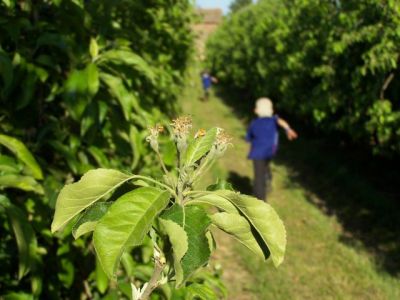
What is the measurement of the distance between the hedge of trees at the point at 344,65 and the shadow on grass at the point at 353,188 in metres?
0.57

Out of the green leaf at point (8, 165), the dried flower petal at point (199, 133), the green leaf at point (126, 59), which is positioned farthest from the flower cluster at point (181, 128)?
the green leaf at point (126, 59)

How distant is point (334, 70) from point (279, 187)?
2.20 meters

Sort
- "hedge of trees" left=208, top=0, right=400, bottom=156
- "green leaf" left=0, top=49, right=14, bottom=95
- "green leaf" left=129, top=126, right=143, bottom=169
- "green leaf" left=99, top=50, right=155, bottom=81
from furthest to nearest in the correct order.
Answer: "hedge of trees" left=208, top=0, right=400, bottom=156 → "green leaf" left=129, top=126, right=143, bottom=169 → "green leaf" left=99, top=50, right=155, bottom=81 → "green leaf" left=0, top=49, right=14, bottom=95

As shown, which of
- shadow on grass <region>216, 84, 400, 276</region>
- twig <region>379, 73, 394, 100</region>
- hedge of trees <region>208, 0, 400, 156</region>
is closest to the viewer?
→ hedge of trees <region>208, 0, 400, 156</region>

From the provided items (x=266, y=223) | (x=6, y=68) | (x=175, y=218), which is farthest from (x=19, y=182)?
(x=266, y=223)

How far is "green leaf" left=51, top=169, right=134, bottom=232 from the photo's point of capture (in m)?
0.96

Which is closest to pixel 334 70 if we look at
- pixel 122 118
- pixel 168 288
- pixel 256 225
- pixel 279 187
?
pixel 279 187

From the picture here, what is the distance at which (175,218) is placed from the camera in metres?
0.96

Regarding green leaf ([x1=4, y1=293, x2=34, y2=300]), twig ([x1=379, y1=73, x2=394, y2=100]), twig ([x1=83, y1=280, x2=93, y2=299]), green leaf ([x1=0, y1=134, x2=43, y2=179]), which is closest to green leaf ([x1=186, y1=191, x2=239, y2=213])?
green leaf ([x1=0, y1=134, x2=43, y2=179])

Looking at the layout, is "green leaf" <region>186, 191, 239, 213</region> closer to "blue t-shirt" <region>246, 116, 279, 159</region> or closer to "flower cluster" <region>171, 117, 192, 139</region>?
"flower cluster" <region>171, 117, 192, 139</region>

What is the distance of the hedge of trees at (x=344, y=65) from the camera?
595 cm

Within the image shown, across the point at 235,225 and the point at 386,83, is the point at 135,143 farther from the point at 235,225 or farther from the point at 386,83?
the point at 386,83

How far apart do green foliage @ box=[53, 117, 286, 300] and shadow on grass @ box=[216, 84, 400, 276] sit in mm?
4852

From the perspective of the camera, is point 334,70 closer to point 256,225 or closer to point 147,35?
point 147,35
